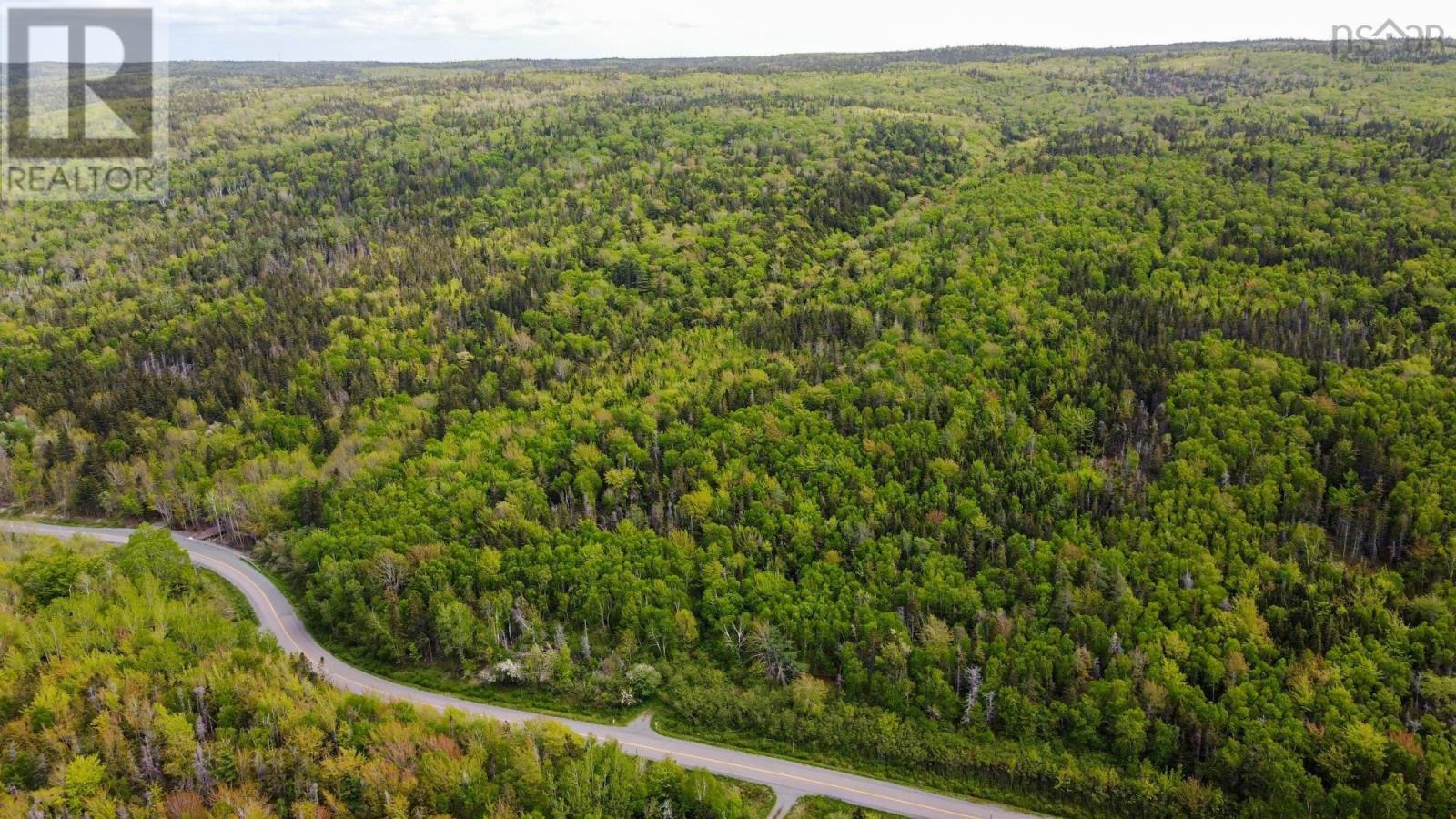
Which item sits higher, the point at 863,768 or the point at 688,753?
the point at 863,768

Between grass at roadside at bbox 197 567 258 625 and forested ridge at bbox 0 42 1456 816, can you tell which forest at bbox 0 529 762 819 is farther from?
grass at roadside at bbox 197 567 258 625

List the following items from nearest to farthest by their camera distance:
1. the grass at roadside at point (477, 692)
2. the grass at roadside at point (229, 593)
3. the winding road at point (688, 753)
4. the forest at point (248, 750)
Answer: the forest at point (248, 750) → the winding road at point (688, 753) → the grass at roadside at point (477, 692) → the grass at roadside at point (229, 593)

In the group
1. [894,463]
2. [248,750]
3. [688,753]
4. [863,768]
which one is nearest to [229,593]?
[248,750]

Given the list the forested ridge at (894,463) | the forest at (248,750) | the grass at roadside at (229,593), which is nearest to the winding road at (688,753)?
the grass at roadside at (229,593)

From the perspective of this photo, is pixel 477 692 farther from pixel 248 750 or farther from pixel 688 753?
pixel 248 750

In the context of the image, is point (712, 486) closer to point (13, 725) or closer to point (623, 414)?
point (623, 414)

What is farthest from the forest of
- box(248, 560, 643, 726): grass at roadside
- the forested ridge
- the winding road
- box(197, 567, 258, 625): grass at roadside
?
box(197, 567, 258, 625): grass at roadside

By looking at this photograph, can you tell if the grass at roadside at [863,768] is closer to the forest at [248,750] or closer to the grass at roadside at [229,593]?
the forest at [248,750]

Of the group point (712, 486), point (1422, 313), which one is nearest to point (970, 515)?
point (712, 486)

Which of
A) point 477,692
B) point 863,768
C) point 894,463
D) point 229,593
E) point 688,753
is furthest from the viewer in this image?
point 894,463
